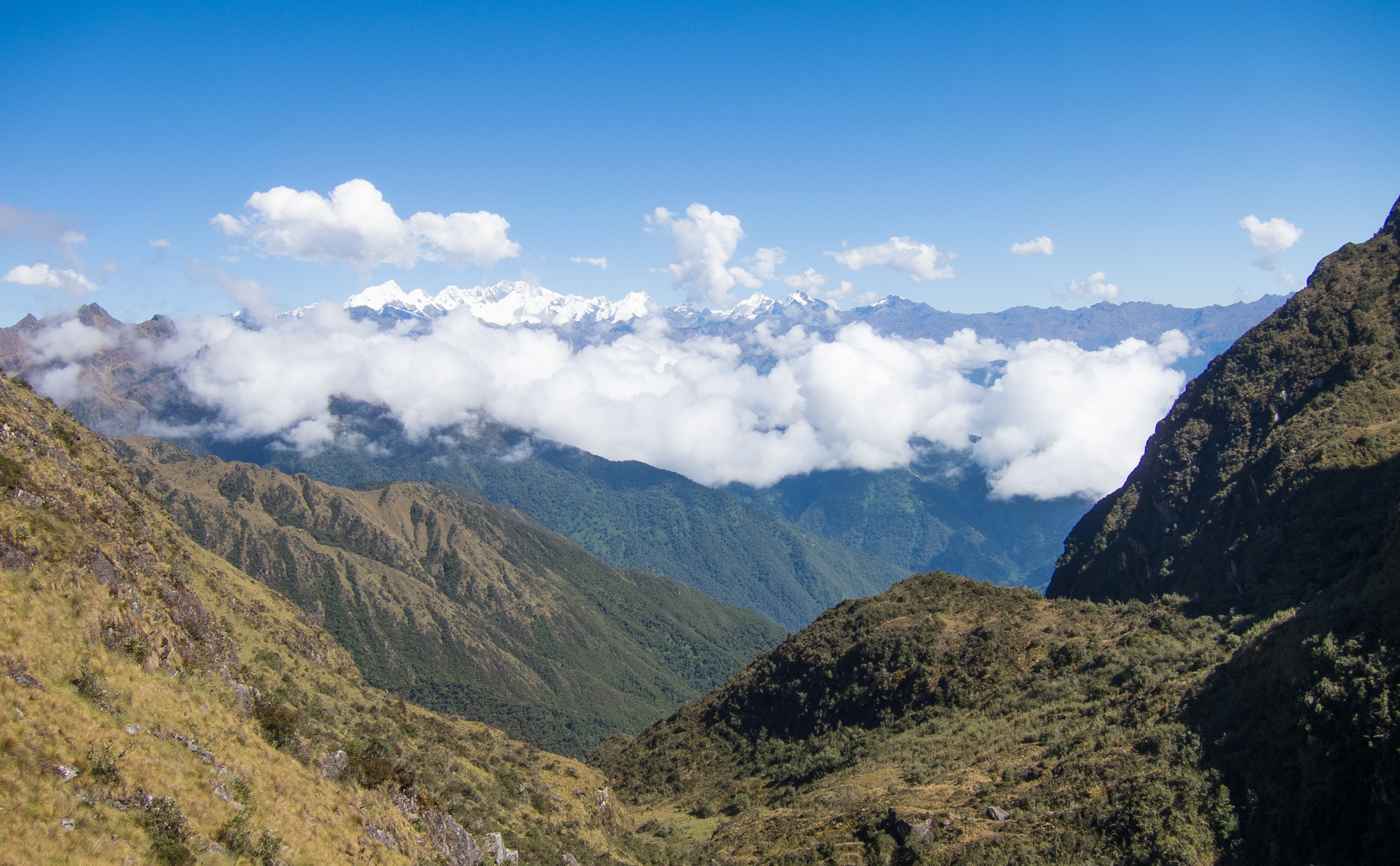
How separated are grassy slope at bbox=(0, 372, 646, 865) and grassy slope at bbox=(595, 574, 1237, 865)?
19.4m

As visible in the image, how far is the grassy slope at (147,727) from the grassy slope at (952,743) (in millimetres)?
19374

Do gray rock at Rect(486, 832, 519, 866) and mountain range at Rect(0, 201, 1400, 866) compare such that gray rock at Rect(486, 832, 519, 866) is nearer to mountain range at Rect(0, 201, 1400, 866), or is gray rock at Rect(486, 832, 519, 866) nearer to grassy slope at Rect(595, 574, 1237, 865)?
mountain range at Rect(0, 201, 1400, 866)

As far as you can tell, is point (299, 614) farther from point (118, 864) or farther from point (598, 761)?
point (118, 864)

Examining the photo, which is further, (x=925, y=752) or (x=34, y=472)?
(x=925, y=752)

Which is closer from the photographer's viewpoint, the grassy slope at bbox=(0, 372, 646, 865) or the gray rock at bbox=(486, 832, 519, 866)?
the grassy slope at bbox=(0, 372, 646, 865)

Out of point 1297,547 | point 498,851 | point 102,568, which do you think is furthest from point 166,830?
point 1297,547

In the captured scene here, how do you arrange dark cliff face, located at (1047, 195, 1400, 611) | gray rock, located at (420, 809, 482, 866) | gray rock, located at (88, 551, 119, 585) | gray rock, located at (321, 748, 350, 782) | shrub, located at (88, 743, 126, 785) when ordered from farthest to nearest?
dark cliff face, located at (1047, 195, 1400, 611) < gray rock, located at (420, 809, 482, 866) < gray rock, located at (321, 748, 350, 782) < gray rock, located at (88, 551, 119, 585) < shrub, located at (88, 743, 126, 785)

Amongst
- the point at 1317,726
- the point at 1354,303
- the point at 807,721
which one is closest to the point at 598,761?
the point at 807,721

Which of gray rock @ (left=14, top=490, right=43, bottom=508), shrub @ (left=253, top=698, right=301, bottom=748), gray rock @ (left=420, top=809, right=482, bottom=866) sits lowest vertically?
gray rock @ (left=420, top=809, right=482, bottom=866)

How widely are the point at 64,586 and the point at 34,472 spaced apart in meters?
12.9

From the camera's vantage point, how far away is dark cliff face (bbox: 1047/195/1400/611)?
259 ft

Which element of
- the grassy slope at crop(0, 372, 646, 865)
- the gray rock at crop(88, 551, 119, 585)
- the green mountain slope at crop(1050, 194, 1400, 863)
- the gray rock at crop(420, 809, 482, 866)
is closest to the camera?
the grassy slope at crop(0, 372, 646, 865)

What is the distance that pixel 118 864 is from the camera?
1825 centimetres

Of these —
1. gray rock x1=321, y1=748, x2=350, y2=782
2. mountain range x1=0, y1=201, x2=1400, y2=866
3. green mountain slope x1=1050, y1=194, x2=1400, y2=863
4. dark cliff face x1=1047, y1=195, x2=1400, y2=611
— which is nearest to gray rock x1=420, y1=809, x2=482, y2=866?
mountain range x1=0, y1=201, x2=1400, y2=866
